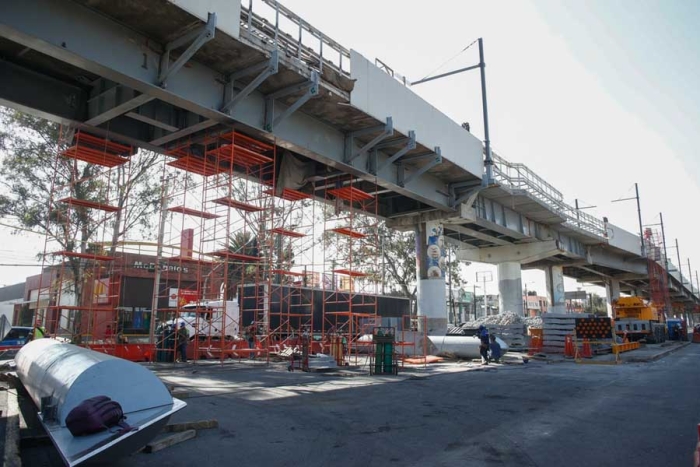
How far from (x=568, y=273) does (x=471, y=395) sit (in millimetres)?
50469

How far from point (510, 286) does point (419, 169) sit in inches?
738

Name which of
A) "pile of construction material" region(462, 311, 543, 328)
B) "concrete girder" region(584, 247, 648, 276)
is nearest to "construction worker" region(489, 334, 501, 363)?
"pile of construction material" region(462, 311, 543, 328)

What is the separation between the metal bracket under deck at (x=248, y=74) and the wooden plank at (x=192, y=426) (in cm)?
940

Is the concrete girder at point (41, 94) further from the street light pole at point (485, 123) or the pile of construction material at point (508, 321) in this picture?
the pile of construction material at point (508, 321)

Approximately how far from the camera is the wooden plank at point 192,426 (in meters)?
6.76

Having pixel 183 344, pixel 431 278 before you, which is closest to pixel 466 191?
pixel 431 278

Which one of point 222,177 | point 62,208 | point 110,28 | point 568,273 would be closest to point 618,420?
point 110,28

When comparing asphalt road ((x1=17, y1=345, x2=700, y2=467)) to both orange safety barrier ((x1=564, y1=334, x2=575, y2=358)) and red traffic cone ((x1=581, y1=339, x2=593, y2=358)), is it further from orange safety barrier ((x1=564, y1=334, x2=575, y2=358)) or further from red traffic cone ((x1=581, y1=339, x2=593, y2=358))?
orange safety barrier ((x1=564, y1=334, x2=575, y2=358))

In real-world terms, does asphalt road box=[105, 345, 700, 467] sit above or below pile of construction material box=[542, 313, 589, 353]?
below

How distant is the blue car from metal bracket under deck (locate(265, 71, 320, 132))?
57.3ft

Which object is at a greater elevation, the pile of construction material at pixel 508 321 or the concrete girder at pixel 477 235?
the concrete girder at pixel 477 235

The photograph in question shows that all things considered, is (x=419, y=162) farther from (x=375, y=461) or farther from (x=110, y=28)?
(x=375, y=461)

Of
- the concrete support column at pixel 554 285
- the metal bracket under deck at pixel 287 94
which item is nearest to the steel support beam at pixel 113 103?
the metal bracket under deck at pixel 287 94

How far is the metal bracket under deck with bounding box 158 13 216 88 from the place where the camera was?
12.0 meters
